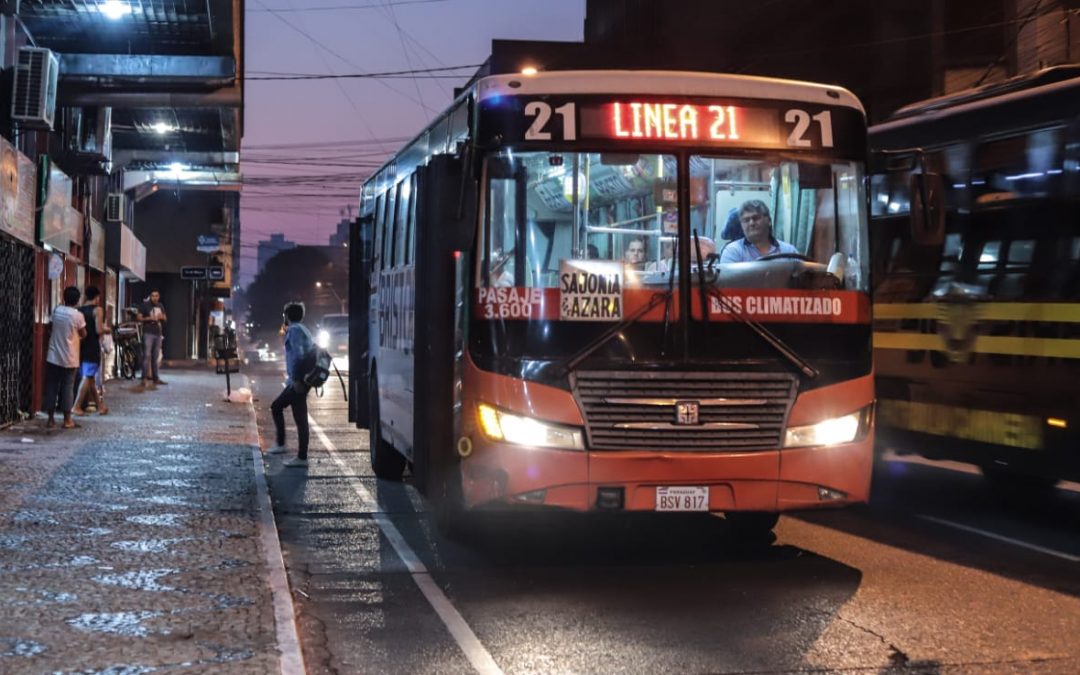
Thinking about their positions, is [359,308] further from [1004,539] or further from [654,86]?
[1004,539]

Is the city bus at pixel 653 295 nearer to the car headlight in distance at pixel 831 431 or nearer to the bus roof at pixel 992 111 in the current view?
the car headlight in distance at pixel 831 431

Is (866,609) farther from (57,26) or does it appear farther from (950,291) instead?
(57,26)

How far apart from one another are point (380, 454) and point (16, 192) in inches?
294

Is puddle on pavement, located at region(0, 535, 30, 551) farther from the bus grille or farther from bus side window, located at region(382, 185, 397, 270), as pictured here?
bus side window, located at region(382, 185, 397, 270)

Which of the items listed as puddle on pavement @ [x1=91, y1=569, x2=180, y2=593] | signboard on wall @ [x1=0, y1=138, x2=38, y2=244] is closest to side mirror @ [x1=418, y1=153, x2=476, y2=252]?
puddle on pavement @ [x1=91, y1=569, x2=180, y2=593]

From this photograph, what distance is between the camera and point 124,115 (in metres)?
27.8

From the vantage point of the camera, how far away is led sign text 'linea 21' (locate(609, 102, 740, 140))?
27.1 feet

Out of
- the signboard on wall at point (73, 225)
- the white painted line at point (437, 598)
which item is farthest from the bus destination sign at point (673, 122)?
the signboard on wall at point (73, 225)

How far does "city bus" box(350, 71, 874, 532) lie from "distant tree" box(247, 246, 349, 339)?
387 feet

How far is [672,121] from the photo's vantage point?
327 inches

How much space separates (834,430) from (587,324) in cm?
175

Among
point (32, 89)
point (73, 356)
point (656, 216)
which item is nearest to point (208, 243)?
point (32, 89)

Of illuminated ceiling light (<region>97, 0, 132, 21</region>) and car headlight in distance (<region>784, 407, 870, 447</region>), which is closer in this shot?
car headlight in distance (<region>784, 407, 870, 447</region>)

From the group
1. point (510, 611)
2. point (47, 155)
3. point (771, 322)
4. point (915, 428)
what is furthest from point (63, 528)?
point (47, 155)
